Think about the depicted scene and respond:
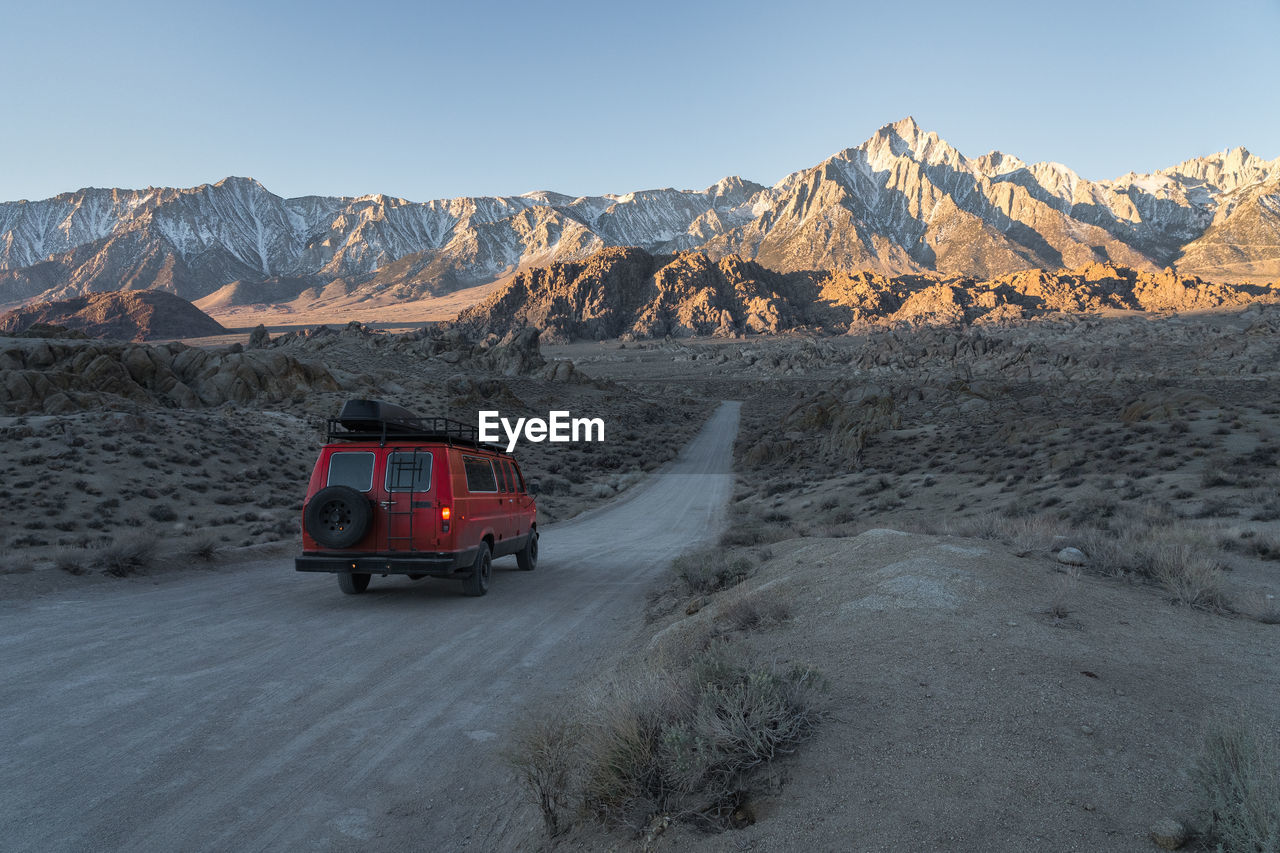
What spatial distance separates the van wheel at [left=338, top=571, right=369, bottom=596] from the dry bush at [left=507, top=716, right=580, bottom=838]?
667 cm

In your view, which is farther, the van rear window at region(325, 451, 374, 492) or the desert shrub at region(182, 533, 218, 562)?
the desert shrub at region(182, 533, 218, 562)

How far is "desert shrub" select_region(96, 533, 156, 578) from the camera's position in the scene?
10.1 meters

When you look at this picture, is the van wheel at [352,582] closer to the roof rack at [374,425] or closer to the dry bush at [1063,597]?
the roof rack at [374,425]

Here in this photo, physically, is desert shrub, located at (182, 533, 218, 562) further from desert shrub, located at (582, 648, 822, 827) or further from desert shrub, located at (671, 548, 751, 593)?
desert shrub, located at (582, 648, 822, 827)

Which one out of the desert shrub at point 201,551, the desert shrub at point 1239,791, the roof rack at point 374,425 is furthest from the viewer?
the desert shrub at point 201,551

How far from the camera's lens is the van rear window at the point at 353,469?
30.3ft

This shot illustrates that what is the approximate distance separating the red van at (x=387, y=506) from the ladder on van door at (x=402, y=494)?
0.01 metres

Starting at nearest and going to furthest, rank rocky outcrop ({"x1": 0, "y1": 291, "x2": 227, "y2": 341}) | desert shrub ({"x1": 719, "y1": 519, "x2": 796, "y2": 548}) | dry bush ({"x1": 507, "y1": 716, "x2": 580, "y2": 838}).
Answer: dry bush ({"x1": 507, "y1": 716, "x2": 580, "y2": 838})
desert shrub ({"x1": 719, "y1": 519, "x2": 796, "y2": 548})
rocky outcrop ({"x1": 0, "y1": 291, "x2": 227, "y2": 341})

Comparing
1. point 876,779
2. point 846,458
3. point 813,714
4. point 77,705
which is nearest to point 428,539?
point 77,705

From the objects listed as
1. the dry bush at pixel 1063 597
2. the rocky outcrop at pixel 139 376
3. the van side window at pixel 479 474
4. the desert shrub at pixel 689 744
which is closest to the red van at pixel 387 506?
the van side window at pixel 479 474

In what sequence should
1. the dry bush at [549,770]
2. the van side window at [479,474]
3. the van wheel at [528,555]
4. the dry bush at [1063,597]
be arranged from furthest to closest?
the van wheel at [528,555], the van side window at [479,474], the dry bush at [1063,597], the dry bush at [549,770]

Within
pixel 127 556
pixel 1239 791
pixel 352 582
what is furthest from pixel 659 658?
pixel 127 556

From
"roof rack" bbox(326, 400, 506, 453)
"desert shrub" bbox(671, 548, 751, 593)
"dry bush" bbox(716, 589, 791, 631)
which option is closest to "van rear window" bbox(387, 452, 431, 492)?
"roof rack" bbox(326, 400, 506, 453)

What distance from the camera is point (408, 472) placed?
926 centimetres
